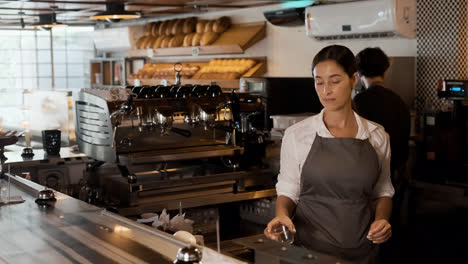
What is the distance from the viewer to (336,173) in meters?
2.21

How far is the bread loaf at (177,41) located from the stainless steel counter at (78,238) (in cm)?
593

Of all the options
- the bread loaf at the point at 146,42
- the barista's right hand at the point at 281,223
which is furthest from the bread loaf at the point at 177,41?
the barista's right hand at the point at 281,223

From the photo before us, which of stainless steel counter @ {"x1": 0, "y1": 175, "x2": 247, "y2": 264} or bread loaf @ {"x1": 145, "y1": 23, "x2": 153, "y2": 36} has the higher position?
bread loaf @ {"x1": 145, "y1": 23, "x2": 153, "y2": 36}

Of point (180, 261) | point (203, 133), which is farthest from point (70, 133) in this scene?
point (180, 261)

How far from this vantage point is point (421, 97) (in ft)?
18.2

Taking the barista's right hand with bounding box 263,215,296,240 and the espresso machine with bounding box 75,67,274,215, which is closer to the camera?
the barista's right hand with bounding box 263,215,296,240

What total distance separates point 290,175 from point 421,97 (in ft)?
11.7

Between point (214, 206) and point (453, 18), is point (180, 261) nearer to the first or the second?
point (214, 206)

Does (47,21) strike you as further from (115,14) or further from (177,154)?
(177,154)

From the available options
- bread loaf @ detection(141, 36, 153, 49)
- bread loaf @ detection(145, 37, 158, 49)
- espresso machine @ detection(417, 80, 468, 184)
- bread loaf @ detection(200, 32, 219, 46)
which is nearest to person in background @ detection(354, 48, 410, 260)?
espresso machine @ detection(417, 80, 468, 184)

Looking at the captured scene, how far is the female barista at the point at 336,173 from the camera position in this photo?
2188 mm

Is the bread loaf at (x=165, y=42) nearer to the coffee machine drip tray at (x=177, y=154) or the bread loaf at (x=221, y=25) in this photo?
the bread loaf at (x=221, y=25)

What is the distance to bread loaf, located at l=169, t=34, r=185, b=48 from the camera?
8305 millimetres

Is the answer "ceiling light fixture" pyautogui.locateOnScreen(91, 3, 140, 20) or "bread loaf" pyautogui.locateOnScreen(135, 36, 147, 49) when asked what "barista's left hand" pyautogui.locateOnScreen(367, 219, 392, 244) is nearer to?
"ceiling light fixture" pyautogui.locateOnScreen(91, 3, 140, 20)
